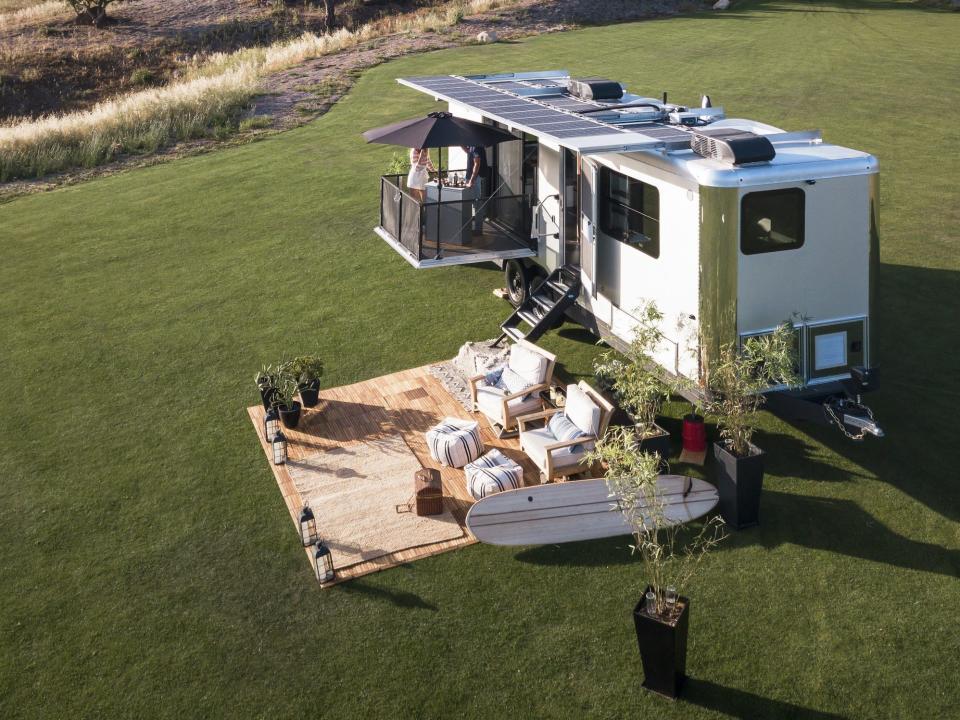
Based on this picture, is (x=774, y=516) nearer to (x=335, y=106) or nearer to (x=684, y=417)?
(x=684, y=417)

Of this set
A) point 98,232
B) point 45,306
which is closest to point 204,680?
point 45,306

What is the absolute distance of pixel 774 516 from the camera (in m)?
9.76

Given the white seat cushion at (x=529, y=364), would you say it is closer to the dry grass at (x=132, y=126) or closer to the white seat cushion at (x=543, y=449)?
the white seat cushion at (x=543, y=449)

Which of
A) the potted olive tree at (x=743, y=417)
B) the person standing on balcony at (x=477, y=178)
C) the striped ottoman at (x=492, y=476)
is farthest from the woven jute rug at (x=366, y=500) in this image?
the person standing on balcony at (x=477, y=178)

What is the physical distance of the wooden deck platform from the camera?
34.9 ft

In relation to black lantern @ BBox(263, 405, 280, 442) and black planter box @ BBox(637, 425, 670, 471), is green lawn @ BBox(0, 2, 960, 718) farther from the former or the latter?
black planter box @ BBox(637, 425, 670, 471)

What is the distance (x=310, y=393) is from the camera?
1220cm

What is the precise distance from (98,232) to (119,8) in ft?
107

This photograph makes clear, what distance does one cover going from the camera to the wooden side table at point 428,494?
9.91 meters

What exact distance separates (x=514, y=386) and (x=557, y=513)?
2.54 m

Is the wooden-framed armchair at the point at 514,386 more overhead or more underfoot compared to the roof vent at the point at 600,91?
more underfoot

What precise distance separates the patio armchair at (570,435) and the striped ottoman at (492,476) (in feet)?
1.01

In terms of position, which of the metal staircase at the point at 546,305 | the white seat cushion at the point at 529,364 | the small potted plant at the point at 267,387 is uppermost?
the metal staircase at the point at 546,305

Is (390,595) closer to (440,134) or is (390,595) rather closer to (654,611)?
(654,611)
